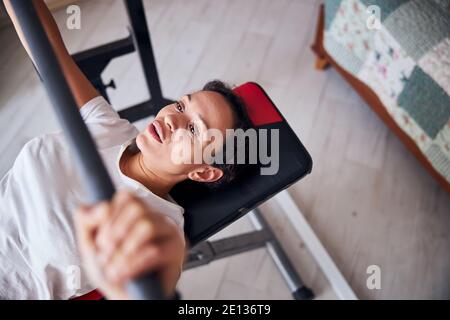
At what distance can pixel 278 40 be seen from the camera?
1892 mm

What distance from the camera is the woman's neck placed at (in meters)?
0.86

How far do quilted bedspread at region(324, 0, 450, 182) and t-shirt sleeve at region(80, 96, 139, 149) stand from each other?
0.92 metres

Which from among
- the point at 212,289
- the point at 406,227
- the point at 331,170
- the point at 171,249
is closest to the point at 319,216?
the point at 331,170

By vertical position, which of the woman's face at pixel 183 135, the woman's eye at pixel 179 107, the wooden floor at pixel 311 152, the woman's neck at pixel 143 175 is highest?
the woman's eye at pixel 179 107

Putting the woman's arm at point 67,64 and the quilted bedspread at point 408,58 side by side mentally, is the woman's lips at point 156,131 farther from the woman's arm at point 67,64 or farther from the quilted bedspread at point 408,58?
the quilted bedspread at point 408,58

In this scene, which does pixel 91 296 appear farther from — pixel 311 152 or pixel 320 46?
pixel 320 46

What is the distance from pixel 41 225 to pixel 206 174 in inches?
14.3

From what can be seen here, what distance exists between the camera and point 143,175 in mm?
869

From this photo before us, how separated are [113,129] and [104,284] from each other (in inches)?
23.8

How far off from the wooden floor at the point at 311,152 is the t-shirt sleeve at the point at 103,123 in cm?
19

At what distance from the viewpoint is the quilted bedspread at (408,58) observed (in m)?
1.19

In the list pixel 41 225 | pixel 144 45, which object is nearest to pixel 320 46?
pixel 144 45

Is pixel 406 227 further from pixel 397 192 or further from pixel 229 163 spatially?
pixel 229 163

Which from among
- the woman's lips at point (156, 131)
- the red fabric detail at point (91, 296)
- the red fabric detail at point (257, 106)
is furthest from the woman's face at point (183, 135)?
the red fabric detail at point (91, 296)
